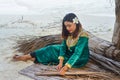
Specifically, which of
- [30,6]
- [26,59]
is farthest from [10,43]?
[30,6]

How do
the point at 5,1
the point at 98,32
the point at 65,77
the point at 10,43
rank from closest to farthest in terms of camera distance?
the point at 65,77 → the point at 10,43 → the point at 98,32 → the point at 5,1

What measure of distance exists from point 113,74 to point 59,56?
0.68m

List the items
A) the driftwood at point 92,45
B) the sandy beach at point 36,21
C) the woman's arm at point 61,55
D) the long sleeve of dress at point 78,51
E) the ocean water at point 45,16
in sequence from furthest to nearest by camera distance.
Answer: the ocean water at point 45,16 → the sandy beach at point 36,21 → the driftwood at point 92,45 → the woman's arm at point 61,55 → the long sleeve of dress at point 78,51

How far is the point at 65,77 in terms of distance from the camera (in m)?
3.26

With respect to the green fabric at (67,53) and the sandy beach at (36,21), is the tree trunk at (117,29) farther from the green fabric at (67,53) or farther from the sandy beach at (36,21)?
the sandy beach at (36,21)

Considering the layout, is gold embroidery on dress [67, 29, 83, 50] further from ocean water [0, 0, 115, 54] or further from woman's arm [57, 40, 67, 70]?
ocean water [0, 0, 115, 54]

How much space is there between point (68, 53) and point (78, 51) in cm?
26

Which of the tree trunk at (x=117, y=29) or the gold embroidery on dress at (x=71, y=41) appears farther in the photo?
the tree trunk at (x=117, y=29)

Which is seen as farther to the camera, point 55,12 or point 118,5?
point 55,12

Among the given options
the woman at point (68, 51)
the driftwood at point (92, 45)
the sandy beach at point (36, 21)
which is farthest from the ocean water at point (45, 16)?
the woman at point (68, 51)

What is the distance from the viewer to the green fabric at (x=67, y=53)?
343cm

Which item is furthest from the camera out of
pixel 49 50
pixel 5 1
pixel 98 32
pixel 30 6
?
pixel 5 1

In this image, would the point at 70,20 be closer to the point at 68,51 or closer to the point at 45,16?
the point at 68,51

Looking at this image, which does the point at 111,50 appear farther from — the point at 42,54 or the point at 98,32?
the point at 98,32
